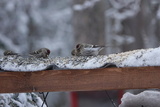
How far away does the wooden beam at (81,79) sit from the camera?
3.27 m

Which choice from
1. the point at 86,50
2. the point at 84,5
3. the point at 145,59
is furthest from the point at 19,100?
the point at 84,5

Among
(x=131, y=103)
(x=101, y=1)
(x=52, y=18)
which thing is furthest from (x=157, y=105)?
(x=52, y=18)

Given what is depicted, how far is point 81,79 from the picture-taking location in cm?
337

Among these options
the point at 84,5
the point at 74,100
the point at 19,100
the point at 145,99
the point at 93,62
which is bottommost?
the point at 74,100

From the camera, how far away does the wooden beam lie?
3.27 metres

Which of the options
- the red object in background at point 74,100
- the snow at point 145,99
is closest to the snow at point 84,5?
the red object in background at point 74,100

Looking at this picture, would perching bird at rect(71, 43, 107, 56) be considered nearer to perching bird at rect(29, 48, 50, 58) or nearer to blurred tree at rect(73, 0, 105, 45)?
perching bird at rect(29, 48, 50, 58)

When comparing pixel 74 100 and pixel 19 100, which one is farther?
pixel 74 100

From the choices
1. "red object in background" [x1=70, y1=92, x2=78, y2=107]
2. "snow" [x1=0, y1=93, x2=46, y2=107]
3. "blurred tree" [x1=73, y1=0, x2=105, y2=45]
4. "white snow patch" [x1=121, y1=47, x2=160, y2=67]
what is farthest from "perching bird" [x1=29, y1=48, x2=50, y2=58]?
"red object in background" [x1=70, y1=92, x2=78, y2=107]

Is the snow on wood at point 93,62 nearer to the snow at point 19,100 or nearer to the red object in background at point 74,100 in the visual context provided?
the snow at point 19,100

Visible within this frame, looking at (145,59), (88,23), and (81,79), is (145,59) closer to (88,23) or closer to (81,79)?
(81,79)

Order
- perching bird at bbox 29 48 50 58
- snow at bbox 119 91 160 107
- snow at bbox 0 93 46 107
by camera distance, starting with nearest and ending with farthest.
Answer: snow at bbox 119 91 160 107 → perching bird at bbox 29 48 50 58 → snow at bbox 0 93 46 107

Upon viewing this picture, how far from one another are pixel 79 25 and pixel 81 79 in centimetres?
446

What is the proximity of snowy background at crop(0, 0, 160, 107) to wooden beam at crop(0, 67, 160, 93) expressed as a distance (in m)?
4.27
